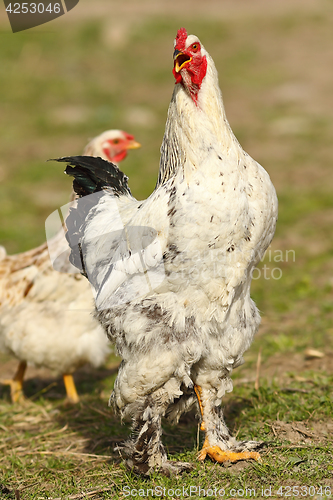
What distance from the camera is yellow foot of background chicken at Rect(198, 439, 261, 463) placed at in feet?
10.8

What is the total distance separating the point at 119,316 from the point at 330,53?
14.4 m

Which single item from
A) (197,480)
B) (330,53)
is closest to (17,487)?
(197,480)

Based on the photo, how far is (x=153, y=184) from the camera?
9.11 meters

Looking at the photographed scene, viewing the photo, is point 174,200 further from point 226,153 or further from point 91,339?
point 91,339

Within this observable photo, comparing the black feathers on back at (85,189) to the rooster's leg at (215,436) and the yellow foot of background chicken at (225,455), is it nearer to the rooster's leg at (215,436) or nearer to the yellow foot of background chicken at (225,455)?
the rooster's leg at (215,436)

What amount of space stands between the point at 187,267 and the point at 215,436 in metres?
1.25

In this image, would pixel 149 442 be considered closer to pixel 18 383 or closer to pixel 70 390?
pixel 70 390

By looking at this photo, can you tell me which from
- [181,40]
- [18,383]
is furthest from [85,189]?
[18,383]

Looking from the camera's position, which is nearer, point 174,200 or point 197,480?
point 174,200

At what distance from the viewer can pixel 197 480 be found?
3180 mm

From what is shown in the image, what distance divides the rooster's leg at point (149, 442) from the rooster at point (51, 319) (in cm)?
148

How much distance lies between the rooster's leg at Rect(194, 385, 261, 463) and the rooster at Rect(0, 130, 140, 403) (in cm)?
147

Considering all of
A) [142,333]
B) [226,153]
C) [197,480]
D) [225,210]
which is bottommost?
[197,480]

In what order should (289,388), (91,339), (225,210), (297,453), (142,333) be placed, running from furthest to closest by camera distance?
(91,339) → (289,388) → (297,453) → (142,333) → (225,210)
